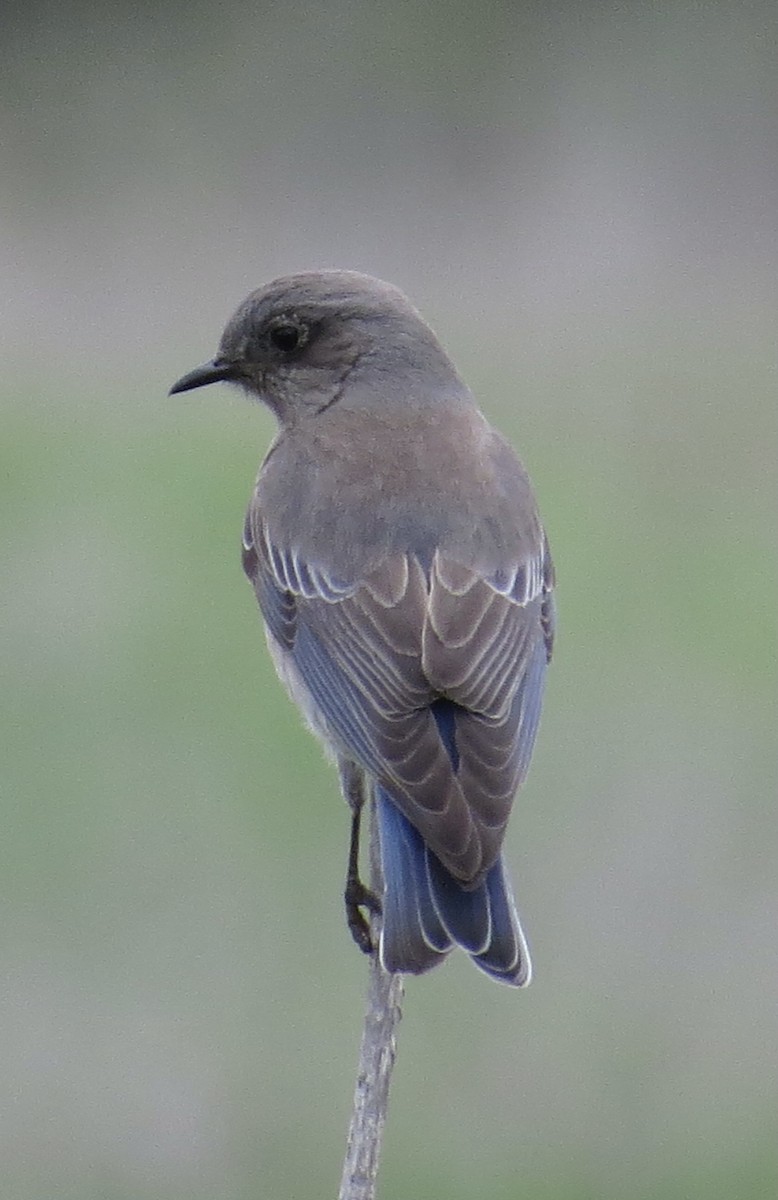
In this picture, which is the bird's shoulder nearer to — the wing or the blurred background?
the wing

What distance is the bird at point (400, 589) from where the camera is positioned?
3.45 meters

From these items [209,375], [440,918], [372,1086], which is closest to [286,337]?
[209,375]

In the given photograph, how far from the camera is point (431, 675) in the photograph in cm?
368

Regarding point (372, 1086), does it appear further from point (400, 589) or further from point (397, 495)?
point (397, 495)

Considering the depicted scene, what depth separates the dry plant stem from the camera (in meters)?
2.82

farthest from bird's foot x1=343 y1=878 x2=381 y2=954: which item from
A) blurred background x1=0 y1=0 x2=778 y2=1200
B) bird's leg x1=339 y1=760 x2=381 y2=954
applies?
blurred background x1=0 y1=0 x2=778 y2=1200

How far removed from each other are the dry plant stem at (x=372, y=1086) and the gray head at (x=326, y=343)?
5.08 ft

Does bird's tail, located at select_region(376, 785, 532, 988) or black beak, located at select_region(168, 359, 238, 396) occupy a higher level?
black beak, located at select_region(168, 359, 238, 396)

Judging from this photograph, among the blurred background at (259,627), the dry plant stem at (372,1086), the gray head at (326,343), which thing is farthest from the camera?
the blurred background at (259,627)

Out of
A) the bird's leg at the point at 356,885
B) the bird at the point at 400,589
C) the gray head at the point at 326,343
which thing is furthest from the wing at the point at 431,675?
the gray head at the point at 326,343

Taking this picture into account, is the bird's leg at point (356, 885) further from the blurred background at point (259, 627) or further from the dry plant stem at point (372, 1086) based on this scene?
the blurred background at point (259, 627)

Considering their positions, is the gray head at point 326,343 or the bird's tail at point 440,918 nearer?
the bird's tail at point 440,918

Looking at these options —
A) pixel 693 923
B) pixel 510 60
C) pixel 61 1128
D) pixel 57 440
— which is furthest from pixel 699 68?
pixel 61 1128

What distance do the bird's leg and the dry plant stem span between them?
414 millimetres
